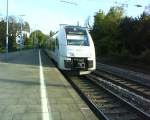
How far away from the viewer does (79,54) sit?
22.0 metres

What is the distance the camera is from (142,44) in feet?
145

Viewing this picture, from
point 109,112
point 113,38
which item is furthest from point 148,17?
point 109,112

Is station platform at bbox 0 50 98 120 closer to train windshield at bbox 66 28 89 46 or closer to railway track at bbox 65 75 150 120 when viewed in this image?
railway track at bbox 65 75 150 120

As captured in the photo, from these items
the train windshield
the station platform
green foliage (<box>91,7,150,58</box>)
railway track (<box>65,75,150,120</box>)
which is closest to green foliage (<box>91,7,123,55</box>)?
green foliage (<box>91,7,150,58</box>)

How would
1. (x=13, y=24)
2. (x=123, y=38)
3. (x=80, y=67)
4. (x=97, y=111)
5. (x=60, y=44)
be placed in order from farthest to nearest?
(x=13, y=24) < (x=123, y=38) < (x=60, y=44) < (x=80, y=67) < (x=97, y=111)

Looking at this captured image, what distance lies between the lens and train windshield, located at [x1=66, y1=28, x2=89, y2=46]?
2263 cm

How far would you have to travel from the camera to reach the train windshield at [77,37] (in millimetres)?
22633

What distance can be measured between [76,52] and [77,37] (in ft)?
4.40

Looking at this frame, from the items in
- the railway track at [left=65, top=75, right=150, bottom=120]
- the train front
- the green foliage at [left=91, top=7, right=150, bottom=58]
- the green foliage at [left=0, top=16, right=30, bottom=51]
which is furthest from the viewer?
the green foliage at [left=0, top=16, right=30, bottom=51]

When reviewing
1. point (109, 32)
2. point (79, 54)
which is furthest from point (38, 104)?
point (109, 32)

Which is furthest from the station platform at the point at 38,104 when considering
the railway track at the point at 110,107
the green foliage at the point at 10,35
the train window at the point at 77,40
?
the green foliage at the point at 10,35

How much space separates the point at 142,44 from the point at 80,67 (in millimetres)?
23666

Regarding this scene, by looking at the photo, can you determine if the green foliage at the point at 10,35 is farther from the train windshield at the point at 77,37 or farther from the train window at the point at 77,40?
the train window at the point at 77,40

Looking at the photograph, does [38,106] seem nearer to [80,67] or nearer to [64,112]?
[64,112]
